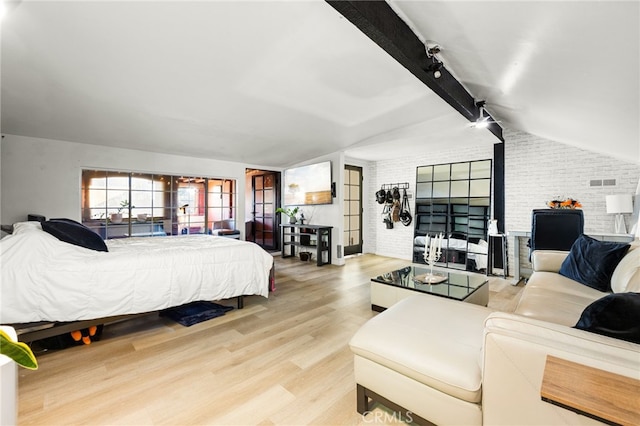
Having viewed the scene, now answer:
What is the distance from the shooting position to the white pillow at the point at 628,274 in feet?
6.39

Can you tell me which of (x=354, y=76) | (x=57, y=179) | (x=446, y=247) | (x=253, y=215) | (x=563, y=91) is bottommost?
(x=446, y=247)

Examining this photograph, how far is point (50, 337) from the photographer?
2.24 m

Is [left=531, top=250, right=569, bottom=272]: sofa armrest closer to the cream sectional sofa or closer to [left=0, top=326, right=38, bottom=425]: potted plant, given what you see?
the cream sectional sofa

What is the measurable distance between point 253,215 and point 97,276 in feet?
17.3

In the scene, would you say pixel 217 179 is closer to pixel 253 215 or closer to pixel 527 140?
pixel 253 215

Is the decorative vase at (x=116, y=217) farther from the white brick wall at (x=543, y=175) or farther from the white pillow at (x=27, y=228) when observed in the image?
the white brick wall at (x=543, y=175)

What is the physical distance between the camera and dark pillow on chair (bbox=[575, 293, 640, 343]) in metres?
0.95

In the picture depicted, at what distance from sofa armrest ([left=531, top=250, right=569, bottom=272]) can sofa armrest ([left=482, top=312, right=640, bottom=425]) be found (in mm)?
2713

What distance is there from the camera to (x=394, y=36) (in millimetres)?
2014

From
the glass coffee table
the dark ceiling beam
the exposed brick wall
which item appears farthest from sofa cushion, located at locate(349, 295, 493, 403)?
the exposed brick wall

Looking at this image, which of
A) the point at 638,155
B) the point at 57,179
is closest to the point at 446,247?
the point at 638,155

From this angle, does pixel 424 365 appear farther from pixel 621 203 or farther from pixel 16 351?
pixel 621 203

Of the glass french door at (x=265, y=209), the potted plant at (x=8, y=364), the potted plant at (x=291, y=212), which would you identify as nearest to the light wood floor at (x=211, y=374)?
the potted plant at (x=8, y=364)

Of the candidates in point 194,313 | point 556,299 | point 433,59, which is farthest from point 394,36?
point 194,313
